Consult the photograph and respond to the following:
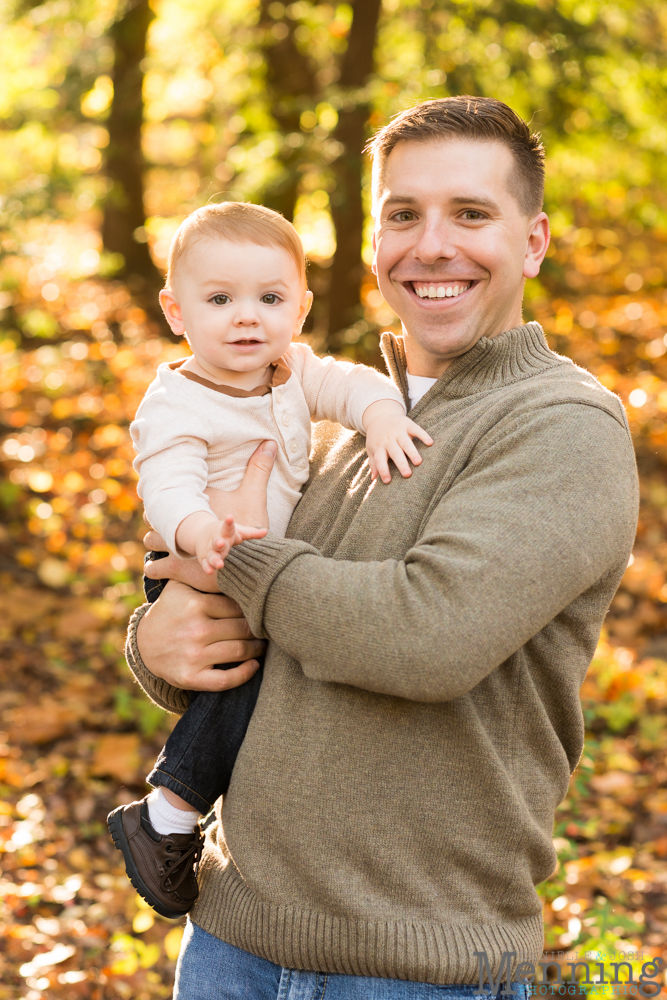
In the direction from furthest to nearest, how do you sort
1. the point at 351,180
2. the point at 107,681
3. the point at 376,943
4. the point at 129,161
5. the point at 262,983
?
the point at 129,161 → the point at 351,180 → the point at 107,681 → the point at 262,983 → the point at 376,943

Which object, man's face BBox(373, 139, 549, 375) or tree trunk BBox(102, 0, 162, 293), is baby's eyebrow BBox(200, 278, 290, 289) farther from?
tree trunk BBox(102, 0, 162, 293)

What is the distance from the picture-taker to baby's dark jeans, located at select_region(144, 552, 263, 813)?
7.00ft

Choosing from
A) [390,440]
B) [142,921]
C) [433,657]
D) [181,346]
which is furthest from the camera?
[181,346]

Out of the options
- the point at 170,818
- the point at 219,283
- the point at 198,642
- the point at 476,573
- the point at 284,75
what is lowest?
the point at 170,818

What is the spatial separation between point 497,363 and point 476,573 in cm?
74

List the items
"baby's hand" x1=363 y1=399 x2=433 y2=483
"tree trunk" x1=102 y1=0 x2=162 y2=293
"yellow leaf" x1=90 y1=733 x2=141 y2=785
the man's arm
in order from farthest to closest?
"tree trunk" x1=102 y1=0 x2=162 y2=293, "yellow leaf" x1=90 y1=733 x2=141 y2=785, "baby's hand" x1=363 y1=399 x2=433 y2=483, the man's arm

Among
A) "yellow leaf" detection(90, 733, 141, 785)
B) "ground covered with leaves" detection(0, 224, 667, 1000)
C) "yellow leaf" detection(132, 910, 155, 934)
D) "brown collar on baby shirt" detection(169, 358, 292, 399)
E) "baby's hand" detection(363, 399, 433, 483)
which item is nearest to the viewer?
"baby's hand" detection(363, 399, 433, 483)

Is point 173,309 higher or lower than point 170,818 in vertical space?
higher

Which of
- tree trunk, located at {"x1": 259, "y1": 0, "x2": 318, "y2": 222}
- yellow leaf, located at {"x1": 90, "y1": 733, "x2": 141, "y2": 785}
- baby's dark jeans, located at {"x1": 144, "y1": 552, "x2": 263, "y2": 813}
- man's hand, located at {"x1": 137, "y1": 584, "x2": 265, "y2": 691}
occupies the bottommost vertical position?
yellow leaf, located at {"x1": 90, "y1": 733, "x2": 141, "y2": 785}

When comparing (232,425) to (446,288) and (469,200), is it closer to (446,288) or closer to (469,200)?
(446,288)

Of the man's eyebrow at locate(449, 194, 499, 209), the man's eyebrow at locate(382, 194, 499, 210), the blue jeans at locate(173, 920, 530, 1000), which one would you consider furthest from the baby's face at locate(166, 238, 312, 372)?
the blue jeans at locate(173, 920, 530, 1000)

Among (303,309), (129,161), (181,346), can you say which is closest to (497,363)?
(303,309)

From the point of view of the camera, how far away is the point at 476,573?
1.60 m

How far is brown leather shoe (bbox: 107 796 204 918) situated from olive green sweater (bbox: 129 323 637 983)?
4.2 inches
